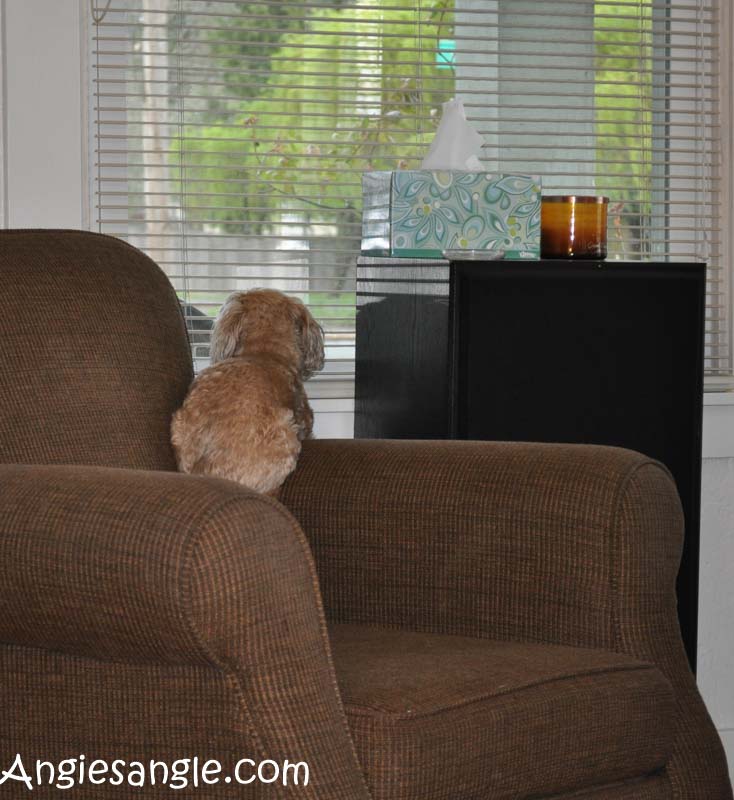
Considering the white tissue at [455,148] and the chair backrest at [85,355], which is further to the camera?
the white tissue at [455,148]

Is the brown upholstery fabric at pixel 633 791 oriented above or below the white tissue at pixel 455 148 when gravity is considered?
below

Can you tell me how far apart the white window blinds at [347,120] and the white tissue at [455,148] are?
47 cm

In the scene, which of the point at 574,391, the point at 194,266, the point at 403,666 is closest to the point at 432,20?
the point at 194,266

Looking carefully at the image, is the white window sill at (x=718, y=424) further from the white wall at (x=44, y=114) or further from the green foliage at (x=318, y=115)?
the white wall at (x=44, y=114)

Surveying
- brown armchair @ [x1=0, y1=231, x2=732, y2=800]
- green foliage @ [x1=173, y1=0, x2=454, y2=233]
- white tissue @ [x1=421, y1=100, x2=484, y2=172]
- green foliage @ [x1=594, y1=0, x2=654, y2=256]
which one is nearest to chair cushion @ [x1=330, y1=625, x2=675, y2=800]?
brown armchair @ [x1=0, y1=231, x2=732, y2=800]

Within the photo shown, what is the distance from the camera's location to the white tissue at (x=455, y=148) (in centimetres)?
205

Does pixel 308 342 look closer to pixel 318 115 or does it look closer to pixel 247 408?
pixel 247 408

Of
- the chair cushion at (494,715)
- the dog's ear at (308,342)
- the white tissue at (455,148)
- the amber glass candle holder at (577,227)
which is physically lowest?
the chair cushion at (494,715)

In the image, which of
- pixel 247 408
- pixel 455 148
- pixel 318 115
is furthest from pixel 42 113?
pixel 247 408

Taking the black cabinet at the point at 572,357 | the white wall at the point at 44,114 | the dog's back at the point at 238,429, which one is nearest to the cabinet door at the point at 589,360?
the black cabinet at the point at 572,357

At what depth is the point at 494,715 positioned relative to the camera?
1.22 metres

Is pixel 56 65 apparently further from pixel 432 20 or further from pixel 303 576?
pixel 303 576

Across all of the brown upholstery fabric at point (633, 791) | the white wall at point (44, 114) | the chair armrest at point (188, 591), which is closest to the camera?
the chair armrest at point (188, 591)

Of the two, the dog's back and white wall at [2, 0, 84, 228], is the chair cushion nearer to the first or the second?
the dog's back
